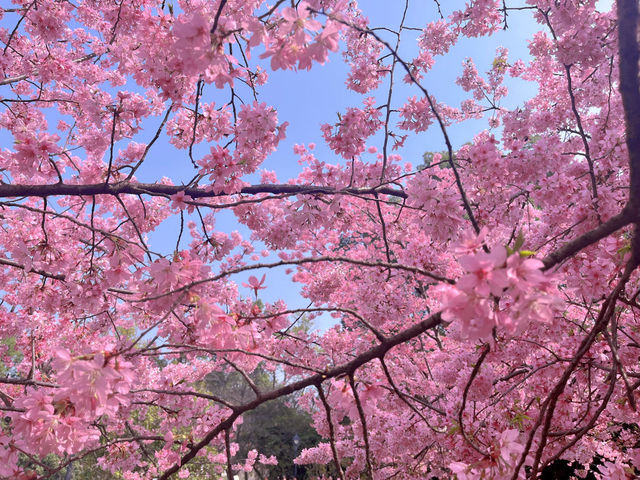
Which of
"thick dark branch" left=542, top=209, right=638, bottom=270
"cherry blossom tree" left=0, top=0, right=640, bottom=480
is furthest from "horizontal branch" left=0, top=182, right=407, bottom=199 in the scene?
"thick dark branch" left=542, top=209, right=638, bottom=270

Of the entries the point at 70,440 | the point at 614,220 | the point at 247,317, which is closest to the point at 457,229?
the point at 614,220

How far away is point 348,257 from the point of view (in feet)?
9.40

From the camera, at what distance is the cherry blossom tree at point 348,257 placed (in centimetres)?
146

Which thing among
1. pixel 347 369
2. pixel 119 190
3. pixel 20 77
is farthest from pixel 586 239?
pixel 20 77

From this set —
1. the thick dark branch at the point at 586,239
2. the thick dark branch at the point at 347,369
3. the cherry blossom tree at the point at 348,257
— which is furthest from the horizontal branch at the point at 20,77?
the thick dark branch at the point at 586,239

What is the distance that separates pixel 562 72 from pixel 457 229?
499 cm

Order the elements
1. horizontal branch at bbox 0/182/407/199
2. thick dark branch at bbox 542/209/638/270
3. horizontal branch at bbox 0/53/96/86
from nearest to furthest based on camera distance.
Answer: thick dark branch at bbox 542/209/638/270, horizontal branch at bbox 0/182/407/199, horizontal branch at bbox 0/53/96/86

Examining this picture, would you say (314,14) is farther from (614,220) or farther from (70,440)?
(70,440)

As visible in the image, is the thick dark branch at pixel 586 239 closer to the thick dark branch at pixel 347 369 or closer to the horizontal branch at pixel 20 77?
the thick dark branch at pixel 347 369

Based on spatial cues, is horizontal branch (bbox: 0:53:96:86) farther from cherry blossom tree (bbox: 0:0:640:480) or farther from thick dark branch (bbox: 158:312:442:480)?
thick dark branch (bbox: 158:312:442:480)

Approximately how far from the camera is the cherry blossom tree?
1.46 m

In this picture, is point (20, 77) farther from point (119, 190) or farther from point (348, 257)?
point (348, 257)

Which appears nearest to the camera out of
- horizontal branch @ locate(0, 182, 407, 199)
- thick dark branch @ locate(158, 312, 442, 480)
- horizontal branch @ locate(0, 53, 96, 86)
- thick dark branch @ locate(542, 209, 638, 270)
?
thick dark branch @ locate(542, 209, 638, 270)

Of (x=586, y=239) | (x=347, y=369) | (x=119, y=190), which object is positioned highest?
(x=119, y=190)
